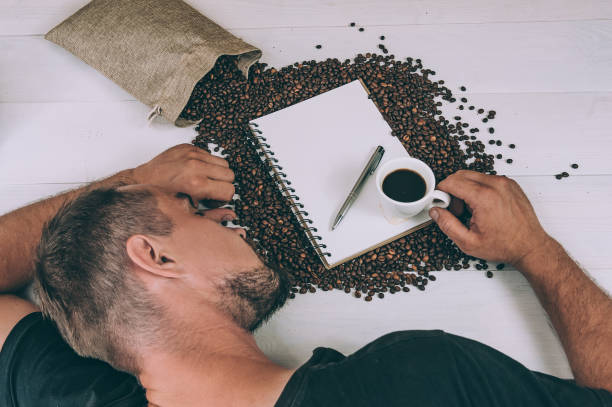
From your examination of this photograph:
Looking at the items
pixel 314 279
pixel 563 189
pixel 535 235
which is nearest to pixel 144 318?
pixel 314 279

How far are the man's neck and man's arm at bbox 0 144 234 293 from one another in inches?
15.8

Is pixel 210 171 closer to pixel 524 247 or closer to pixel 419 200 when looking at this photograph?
pixel 419 200

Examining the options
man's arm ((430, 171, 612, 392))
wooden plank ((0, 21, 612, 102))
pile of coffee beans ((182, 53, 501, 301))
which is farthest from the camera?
wooden plank ((0, 21, 612, 102))

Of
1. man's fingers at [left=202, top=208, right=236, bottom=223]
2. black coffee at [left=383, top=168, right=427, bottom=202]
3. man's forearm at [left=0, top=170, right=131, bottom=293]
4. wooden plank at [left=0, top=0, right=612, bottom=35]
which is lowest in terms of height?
man's forearm at [left=0, top=170, right=131, bottom=293]

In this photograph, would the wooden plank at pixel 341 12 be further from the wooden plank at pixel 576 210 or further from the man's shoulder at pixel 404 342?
the man's shoulder at pixel 404 342

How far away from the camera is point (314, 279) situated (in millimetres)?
1248

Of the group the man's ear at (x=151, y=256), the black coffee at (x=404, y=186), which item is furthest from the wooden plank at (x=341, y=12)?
the man's ear at (x=151, y=256)

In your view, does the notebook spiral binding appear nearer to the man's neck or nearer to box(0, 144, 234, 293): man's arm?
box(0, 144, 234, 293): man's arm

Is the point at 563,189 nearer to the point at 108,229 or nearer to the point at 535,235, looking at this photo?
the point at 535,235

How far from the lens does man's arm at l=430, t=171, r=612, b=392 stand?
1126mm

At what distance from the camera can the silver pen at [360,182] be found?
1268mm

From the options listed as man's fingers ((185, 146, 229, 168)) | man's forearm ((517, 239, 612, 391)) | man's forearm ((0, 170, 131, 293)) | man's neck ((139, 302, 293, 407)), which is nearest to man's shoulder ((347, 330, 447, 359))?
man's neck ((139, 302, 293, 407))

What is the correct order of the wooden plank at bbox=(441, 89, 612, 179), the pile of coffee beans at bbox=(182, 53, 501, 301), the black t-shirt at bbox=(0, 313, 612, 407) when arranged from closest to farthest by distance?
1. the black t-shirt at bbox=(0, 313, 612, 407)
2. the pile of coffee beans at bbox=(182, 53, 501, 301)
3. the wooden plank at bbox=(441, 89, 612, 179)

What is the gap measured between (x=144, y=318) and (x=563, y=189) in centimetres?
115
